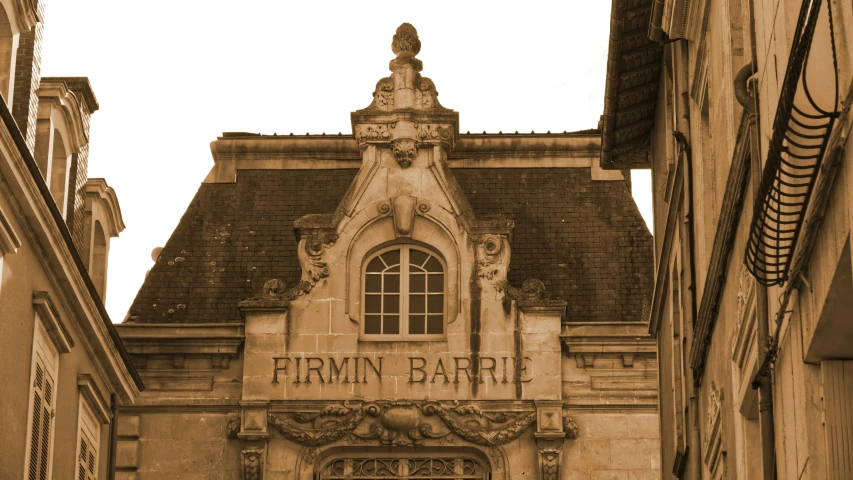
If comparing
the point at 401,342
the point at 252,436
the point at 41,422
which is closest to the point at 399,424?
the point at 401,342

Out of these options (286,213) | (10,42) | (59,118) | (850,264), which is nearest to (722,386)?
(850,264)

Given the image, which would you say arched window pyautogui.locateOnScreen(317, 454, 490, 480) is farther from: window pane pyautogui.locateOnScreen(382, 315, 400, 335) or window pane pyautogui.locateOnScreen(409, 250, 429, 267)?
window pane pyautogui.locateOnScreen(409, 250, 429, 267)

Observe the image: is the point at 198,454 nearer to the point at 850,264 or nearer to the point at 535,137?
the point at 535,137

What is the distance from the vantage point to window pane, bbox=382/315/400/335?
93.8ft

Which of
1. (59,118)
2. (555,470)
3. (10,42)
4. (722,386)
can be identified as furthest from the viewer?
(555,470)

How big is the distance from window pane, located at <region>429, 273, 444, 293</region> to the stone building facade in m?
0.03

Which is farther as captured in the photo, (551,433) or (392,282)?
(392,282)

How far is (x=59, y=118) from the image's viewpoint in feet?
Result: 72.0

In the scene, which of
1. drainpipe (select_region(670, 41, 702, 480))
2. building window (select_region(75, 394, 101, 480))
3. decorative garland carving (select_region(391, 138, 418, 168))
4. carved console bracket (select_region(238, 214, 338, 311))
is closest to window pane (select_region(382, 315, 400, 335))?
carved console bracket (select_region(238, 214, 338, 311))

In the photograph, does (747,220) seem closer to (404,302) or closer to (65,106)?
(65,106)

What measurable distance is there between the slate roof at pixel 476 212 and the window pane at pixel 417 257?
1.57m

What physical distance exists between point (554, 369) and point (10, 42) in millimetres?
11625

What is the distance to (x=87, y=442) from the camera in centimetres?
2291

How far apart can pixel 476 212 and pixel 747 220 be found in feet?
58.4
